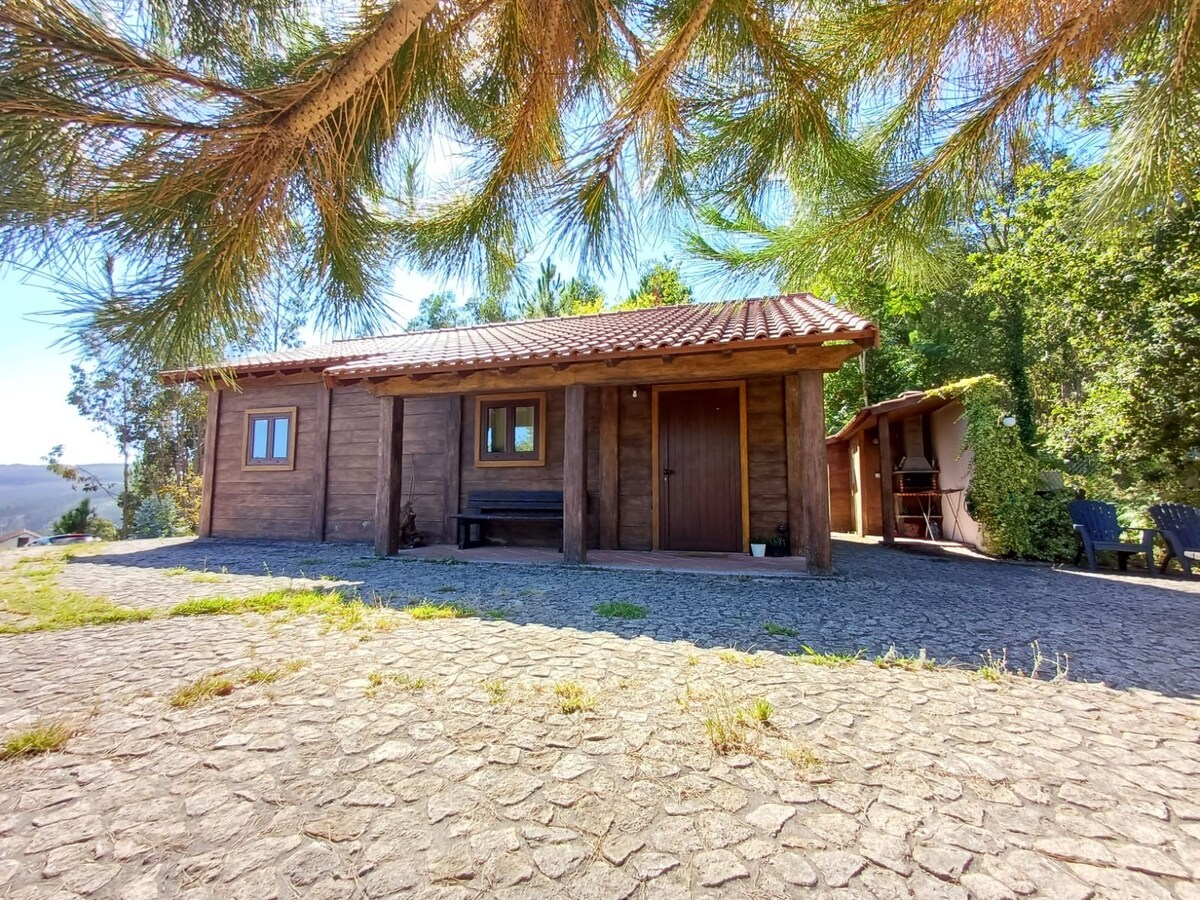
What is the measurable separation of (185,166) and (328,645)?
244 centimetres

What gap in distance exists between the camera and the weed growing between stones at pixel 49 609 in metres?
3.40

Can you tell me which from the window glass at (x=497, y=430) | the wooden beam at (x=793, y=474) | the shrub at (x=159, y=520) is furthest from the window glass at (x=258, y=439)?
the wooden beam at (x=793, y=474)

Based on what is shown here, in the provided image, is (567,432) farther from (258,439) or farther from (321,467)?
(258,439)

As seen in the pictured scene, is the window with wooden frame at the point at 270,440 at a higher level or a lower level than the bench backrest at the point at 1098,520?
higher

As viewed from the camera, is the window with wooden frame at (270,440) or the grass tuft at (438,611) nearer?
the grass tuft at (438,611)

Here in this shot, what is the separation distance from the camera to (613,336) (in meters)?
6.25

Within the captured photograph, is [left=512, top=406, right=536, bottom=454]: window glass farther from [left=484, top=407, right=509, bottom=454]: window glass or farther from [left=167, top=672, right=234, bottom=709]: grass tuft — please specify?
[left=167, top=672, right=234, bottom=709]: grass tuft

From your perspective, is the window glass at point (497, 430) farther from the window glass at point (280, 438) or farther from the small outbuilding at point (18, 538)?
the small outbuilding at point (18, 538)

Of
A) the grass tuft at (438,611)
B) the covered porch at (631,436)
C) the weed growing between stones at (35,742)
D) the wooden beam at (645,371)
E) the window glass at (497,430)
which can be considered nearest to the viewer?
the weed growing between stones at (35,742)

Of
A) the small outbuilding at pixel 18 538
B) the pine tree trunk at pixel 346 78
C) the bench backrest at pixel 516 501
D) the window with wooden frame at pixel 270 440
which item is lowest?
the small outbuilding at pixel 18 538

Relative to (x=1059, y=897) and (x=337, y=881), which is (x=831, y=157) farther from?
(x=337, y=881)

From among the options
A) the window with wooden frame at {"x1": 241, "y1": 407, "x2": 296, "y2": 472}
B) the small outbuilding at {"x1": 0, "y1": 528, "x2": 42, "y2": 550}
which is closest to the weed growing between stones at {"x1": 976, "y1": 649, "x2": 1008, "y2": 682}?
the window with wooden frame at {"x1": 241, "y1": 407, "x2": 296, "y2": 472}

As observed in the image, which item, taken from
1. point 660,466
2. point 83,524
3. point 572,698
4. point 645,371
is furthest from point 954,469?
point 83,524

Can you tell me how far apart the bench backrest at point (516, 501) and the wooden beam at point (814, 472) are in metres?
3.18
